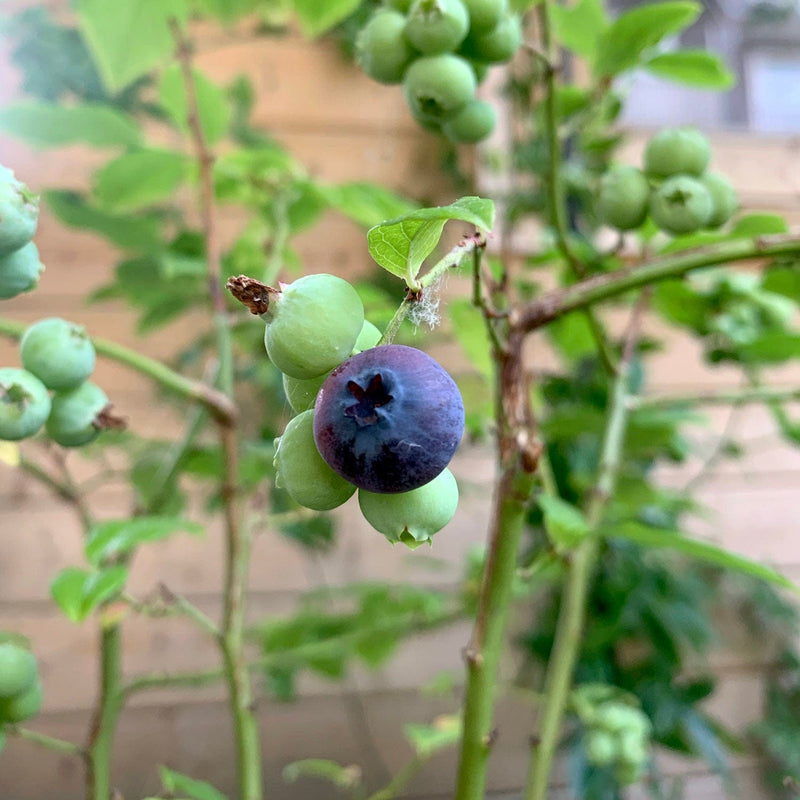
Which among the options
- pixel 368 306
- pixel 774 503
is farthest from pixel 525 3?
pixel 774 503

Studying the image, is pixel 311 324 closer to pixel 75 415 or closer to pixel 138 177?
pixel 75 415

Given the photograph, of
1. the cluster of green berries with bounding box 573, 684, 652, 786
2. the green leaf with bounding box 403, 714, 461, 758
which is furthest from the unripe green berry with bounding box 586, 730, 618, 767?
the green leaf with bounding box 403, 714, 461, 758

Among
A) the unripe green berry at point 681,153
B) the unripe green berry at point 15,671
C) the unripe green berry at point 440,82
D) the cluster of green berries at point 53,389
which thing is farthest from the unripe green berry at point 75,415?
the unripe green berry at point 681,153

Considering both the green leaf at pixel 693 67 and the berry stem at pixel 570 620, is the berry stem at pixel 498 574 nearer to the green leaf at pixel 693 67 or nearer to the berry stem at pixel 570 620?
the berry stem at pixel 570 620

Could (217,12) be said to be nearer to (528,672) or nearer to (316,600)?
(316,600)

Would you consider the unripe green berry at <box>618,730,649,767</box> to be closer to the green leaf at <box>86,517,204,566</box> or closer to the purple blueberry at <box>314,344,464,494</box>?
the green leaf at <box>86,517,204,566</box>
